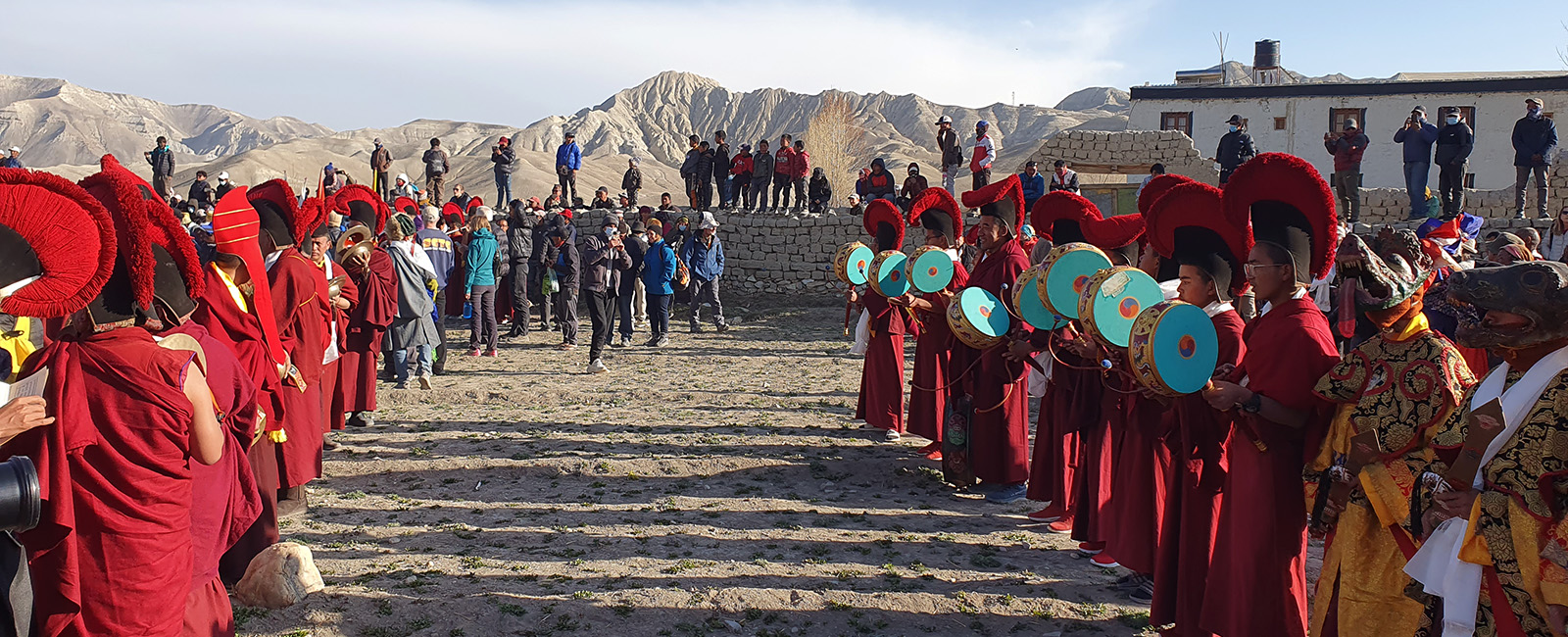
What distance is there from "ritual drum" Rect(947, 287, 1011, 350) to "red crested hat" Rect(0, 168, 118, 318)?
171 inches

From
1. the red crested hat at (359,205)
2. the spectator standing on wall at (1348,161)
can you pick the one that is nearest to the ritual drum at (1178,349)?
the red crested hat at (359,205)

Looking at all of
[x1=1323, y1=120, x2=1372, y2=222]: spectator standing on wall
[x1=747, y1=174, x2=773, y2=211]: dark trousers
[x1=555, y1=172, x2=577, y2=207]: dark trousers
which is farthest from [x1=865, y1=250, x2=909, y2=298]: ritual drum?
[x1=555, y1=172, x2=577, y2=207]: dark trousers

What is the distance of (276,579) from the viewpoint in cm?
471

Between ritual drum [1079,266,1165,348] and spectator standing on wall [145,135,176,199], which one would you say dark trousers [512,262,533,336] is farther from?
spectator standing on wall [145,135,176,199]

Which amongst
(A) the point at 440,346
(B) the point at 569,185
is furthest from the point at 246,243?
(B) the point at 569,185

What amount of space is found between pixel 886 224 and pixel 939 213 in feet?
2.42

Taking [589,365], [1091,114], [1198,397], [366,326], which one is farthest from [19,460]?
[1091,114]

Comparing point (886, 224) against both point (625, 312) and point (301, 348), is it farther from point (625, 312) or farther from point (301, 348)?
point (625, 312)

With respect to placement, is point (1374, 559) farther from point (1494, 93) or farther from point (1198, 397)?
point (1494, 93)

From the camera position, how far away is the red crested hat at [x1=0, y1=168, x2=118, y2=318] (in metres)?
2.77

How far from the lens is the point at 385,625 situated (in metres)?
4.56

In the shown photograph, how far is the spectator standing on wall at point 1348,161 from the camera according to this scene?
16.5m

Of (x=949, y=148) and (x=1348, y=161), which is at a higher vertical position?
(x=949, y=148)

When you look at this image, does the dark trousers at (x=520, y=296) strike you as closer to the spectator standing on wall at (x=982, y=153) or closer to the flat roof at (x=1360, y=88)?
the spectator standing on wall at (x=982, y=153)
